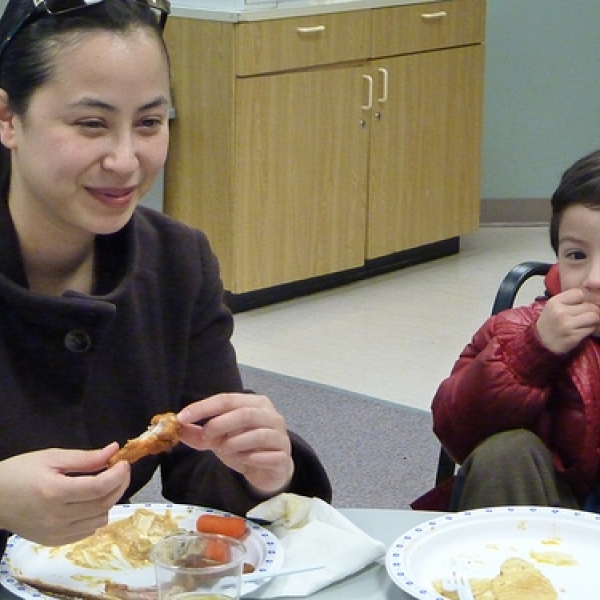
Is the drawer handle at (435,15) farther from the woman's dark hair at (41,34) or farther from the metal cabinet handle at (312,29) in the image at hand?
the woman's dark hair at (41,34)

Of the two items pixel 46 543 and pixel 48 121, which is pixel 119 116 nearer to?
pixel 48 121

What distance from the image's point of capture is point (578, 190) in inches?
73.6

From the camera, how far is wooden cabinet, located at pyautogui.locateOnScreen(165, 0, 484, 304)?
446cm

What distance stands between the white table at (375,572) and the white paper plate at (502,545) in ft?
0.08

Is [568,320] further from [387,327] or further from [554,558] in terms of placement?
[387,327]

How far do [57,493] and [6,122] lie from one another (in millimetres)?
517

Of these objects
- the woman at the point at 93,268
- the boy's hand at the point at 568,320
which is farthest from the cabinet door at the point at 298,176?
the woman at the point at 93,268

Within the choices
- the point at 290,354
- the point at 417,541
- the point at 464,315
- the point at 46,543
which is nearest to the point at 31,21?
the point at 46,543

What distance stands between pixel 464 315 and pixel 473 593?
3.43 meters

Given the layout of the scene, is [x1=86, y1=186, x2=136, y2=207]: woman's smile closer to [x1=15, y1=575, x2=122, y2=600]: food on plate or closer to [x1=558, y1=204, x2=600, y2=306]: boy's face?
[x1=15, y1=575, x2=122, y2=600]: food on plate

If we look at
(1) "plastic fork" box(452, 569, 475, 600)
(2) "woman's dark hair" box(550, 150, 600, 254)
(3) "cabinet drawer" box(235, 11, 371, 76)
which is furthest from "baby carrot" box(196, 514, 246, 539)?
(3) "cabinet drawer" box(235, 11, 371, 76)

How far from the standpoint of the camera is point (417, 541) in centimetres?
135

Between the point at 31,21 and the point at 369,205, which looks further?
the point at 369,205

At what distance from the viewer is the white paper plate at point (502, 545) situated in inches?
51.9
